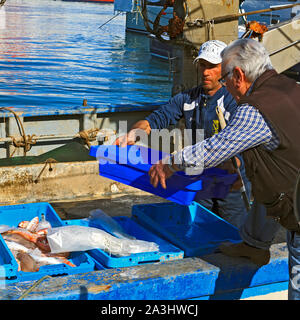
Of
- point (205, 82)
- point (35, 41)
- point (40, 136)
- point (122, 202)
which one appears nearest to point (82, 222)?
point (205, 82)

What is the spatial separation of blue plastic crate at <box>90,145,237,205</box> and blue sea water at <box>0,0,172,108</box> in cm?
854

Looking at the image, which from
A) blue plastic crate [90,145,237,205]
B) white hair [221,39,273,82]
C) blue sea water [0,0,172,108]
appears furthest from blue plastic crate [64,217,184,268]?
blue sea water [0,0,172,108]

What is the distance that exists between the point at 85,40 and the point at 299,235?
41678 millimetres

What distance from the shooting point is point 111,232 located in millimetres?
4402

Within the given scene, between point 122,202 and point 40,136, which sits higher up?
point 40,136

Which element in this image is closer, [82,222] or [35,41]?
[82,222]

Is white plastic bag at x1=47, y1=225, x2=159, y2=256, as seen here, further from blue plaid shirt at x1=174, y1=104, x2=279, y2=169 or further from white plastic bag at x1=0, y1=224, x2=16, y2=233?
blue plaid shirt at x1=174, y1=104, x2=279, y2=169

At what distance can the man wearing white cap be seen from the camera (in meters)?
4.57

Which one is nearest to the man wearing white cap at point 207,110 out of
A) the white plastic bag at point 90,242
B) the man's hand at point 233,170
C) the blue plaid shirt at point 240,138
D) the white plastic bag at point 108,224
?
the man's hand at point 233,170

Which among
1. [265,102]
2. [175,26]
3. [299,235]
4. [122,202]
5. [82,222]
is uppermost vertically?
[175,26]

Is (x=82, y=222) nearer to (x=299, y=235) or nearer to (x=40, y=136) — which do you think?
(x=299, y=235)

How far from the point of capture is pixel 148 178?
4043 millimetres

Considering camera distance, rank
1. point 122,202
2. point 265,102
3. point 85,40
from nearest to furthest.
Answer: point 265,102 → point 122,202 → point 85,40

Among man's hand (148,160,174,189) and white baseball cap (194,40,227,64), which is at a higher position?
white baseball cap (194,40,227,64)
